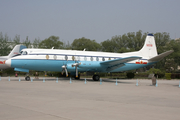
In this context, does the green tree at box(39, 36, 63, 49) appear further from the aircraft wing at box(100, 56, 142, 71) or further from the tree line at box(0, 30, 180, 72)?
the aircraft wing at box(100, 56, 142, 71)

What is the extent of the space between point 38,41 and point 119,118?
6771cm

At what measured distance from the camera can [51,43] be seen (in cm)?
7525

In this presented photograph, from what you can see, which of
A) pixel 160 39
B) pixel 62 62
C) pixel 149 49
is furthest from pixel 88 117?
pixel 160 39

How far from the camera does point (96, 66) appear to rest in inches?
1073

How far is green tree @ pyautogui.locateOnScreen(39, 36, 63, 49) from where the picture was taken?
73.9 meters

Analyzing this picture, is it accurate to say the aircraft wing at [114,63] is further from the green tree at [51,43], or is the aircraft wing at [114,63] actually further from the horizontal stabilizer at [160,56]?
the green tree at [51,43]

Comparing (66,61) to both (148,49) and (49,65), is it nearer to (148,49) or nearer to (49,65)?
(49,65)

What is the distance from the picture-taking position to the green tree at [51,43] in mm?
73938

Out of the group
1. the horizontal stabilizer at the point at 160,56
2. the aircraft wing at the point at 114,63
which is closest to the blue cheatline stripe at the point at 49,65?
the aircraft wing at the point at 114,63

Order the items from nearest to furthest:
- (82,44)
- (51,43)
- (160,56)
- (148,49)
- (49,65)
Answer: (49,65)
(160,56)
(148,49)
(51,43)
(82,44)

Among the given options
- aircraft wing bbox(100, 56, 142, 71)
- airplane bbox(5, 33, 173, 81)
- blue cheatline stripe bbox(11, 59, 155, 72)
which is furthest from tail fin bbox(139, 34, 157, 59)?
blue cheatline stripe bbox(11, 59, 155, 72)

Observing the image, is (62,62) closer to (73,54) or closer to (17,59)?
(73,54)

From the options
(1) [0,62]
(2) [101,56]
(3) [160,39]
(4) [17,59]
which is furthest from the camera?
(3) [160,39]

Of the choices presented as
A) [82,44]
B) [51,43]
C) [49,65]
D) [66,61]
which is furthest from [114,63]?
[82,44]
